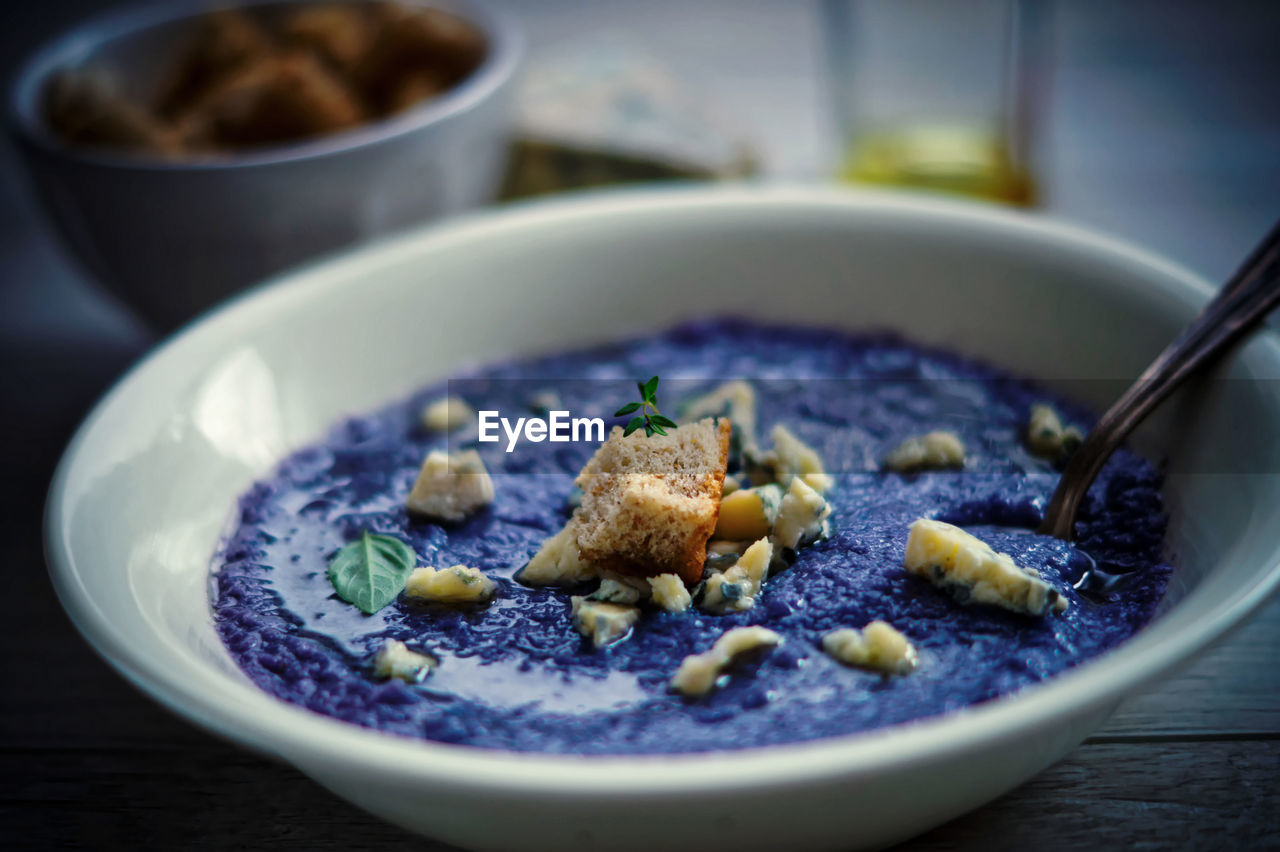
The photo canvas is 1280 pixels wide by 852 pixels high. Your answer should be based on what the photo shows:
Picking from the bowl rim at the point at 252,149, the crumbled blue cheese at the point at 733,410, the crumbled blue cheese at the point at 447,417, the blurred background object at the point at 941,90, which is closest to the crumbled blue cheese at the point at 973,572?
the crumbled blue cheese at the point at 733,410

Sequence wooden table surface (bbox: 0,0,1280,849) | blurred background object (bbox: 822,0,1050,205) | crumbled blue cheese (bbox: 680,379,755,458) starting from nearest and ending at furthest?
1. wooden table surface (bbox: 0,0,1280,849)
2. crumbled blue cheese (bbox: 680,379,755,458)
3. blurred background object (bbox: 822,0,1050,205)

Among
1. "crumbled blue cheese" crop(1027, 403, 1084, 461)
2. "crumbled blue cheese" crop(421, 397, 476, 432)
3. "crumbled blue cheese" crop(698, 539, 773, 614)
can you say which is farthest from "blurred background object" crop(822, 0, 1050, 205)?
"crumbled blue cheese" crop(698, 539, 773, 614)

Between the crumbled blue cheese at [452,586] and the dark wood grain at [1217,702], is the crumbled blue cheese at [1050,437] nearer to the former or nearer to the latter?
the dark wood grain at [1217,702]

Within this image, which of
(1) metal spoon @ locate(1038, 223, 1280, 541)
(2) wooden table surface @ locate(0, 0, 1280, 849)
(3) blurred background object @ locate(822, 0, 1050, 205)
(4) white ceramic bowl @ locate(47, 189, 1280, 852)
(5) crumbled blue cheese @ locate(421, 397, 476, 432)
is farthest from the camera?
(3) blurred background object @ locate(822, 0, 1050, 205)

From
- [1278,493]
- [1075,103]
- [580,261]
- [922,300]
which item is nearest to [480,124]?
[580,261]

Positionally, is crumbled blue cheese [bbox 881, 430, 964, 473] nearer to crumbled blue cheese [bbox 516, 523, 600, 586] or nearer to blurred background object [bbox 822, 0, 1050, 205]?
crumbled blue cheese [bbox 516, 523, 600, 586]

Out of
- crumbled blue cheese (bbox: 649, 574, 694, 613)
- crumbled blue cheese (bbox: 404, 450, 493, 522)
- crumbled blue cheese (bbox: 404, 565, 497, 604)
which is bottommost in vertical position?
crumbled blue cheese (bbox: 404, 565, 497, 604)
